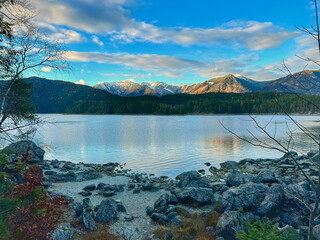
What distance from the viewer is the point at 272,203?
12.3 metres

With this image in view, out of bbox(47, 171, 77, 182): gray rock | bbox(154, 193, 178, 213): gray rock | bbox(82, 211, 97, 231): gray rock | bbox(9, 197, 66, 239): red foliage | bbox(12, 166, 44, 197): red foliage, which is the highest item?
bbox(12, 166, 44, 197): red foliage

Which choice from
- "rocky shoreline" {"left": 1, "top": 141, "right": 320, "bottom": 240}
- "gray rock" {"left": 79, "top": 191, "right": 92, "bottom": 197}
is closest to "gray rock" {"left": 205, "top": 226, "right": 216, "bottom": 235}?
"rocky shoreline" {"left": 1, "top": 141, "right": 320, "bottom": 240}

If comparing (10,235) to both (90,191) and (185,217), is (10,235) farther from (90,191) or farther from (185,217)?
(90,191)

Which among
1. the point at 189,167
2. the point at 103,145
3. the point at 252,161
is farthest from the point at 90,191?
the point at 103,145

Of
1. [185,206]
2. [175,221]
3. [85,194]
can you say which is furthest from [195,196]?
[85,194]

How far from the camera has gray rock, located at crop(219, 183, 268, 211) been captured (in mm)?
12742

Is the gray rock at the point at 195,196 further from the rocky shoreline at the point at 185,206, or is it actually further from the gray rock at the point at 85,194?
the gray rock at the point at 85,194

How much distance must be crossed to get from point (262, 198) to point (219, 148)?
110 ft

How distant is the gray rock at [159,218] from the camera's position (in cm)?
1246

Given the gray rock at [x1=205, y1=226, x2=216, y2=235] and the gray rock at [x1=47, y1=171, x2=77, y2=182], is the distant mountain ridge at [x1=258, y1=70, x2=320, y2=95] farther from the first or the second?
the gray rock at [x1=47, y1=171, x2=77, y2=182]

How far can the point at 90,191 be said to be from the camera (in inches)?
726

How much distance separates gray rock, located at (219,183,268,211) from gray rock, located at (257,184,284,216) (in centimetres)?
43

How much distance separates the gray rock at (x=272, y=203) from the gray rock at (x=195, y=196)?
12.3 ft

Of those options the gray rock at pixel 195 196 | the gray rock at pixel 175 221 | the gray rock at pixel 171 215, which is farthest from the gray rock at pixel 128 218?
the gray rock at pixel 195 196
